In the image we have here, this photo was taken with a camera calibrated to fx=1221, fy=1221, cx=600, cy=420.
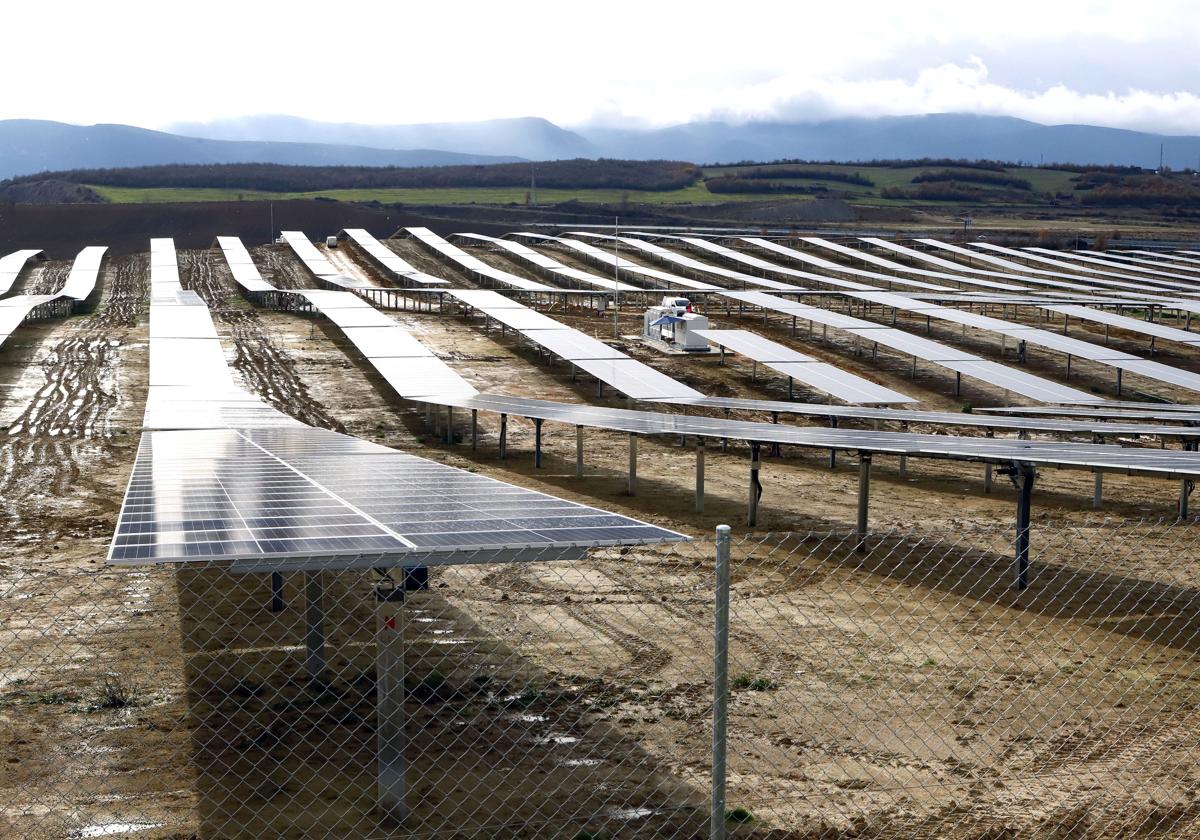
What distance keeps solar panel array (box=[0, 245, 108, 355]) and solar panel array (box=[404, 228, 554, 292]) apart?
50.6 ft

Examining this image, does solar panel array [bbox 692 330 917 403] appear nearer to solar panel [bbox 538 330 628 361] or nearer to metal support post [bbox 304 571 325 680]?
solar panel [bbox 538 330 628 361]

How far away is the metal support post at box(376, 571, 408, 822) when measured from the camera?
8.13 metres

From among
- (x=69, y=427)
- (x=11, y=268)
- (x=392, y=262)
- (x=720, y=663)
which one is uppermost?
(x=392, y=262)

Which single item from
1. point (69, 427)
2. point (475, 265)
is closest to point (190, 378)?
point (69, 427)

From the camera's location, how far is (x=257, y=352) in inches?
1417

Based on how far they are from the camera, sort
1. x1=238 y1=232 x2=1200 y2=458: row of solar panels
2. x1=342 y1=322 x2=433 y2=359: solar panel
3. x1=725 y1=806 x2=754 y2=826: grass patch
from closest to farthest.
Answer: x1=725 y1=806 x2=754 y2=826: grass patch, x1=238 y1=232 x2=1200 y2=458: row of solar panels, x1=342 y1=322 x2=433 y2=359: solar panel

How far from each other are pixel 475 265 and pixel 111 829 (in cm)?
4727

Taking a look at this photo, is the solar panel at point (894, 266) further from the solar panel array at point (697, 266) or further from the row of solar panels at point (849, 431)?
the row of solar panels at point (849, 431)

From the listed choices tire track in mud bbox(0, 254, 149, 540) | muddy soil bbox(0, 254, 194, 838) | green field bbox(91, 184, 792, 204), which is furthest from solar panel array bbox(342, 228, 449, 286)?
green field bbox(91, 184, 792, 204)

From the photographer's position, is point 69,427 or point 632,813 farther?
point 69,427

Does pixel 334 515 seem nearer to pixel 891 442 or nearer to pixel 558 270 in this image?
pixel 891 442

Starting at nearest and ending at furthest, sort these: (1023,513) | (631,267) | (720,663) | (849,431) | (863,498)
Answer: (720,663), (1023,513), (863,498), (849,431), (631,267)

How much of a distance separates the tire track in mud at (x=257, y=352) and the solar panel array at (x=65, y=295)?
381cm

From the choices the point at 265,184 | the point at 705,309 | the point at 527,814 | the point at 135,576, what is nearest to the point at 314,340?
the point at 705,309
